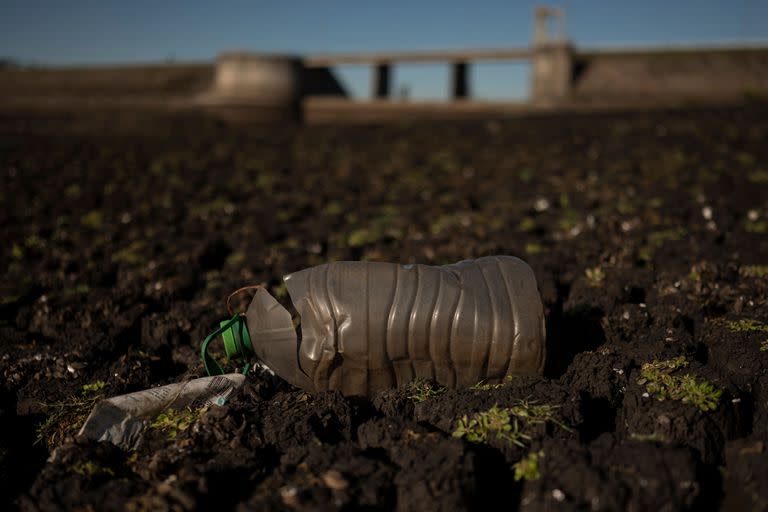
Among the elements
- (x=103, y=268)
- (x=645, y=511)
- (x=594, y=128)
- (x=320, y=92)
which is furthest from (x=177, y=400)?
(x=320, y=92)

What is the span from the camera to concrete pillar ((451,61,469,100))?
2516 centimetres

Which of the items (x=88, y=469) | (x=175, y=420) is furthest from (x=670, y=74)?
(x=88, y=469)

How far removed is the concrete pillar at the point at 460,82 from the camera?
990 inches

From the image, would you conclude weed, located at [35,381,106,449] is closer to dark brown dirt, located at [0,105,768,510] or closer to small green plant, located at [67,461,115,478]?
dark brown dirt, located at [0,105,768,510]

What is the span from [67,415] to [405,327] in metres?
1.67

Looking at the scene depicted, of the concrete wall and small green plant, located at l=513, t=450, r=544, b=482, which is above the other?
the concrete wall

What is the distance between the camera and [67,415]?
11.4ft

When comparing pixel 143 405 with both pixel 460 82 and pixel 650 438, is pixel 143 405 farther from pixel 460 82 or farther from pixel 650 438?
pixel 460 82

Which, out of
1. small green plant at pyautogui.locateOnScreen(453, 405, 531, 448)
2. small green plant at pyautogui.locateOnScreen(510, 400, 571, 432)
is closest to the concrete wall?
small green plant at pyautogui.locateOnScreen(510, 400, 571, 432)

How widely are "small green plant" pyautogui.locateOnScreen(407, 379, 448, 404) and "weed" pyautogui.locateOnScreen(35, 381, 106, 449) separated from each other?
5.00ft

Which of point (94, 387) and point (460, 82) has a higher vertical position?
point (460, 82)

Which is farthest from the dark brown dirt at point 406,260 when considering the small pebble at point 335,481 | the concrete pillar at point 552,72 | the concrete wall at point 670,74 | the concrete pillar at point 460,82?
the concrete pillar at point 460,82

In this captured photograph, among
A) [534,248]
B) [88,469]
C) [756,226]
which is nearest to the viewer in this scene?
[88,469]

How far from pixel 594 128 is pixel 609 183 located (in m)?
5.63
